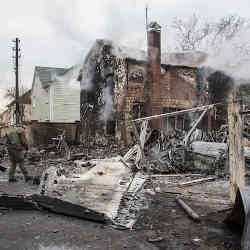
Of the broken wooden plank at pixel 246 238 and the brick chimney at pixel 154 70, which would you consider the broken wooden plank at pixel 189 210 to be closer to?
the broken wooden plank at pixel 246 238

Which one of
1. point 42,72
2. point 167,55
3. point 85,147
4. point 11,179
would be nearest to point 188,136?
point 11,179

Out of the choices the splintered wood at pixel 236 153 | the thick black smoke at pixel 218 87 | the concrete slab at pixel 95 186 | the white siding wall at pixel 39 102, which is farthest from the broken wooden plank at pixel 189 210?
the white siding wall at pixel 39 102

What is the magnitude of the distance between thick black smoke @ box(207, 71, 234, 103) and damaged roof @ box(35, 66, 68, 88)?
1526 cm

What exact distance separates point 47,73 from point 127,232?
2823 centimetres

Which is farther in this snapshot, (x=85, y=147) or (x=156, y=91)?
(x=85, y=147)

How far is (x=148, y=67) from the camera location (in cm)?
1589

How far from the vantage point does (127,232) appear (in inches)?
167

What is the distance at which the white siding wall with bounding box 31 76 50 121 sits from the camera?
29109 mm

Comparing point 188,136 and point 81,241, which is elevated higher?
point 188,136

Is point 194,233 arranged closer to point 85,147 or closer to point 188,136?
point 188,136

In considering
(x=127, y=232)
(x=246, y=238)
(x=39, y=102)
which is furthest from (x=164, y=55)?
(x=39, y=102)

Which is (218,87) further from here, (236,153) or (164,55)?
(236,153)

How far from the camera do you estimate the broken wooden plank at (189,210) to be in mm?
4613

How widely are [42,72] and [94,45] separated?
14.3 meters
